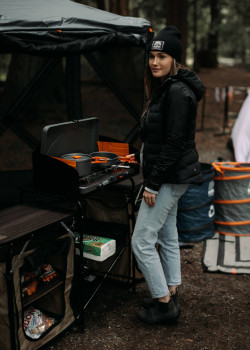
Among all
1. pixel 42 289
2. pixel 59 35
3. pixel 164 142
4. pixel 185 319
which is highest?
pixel 59 35

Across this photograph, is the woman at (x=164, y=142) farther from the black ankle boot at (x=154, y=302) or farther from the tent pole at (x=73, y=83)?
the tent pole at (x=73, y=83)

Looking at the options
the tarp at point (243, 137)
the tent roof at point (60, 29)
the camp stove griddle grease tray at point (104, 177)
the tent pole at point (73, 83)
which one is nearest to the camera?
the camp stove griddle grease tray at point (104, 177)

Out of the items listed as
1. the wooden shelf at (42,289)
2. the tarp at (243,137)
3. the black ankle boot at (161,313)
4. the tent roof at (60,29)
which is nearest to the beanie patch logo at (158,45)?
the tent roof at (60,29)

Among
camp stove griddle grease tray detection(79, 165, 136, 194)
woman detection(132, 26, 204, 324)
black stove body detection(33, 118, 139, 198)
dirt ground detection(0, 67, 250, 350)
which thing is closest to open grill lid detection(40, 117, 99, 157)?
black stove body detection(33, 118, 139, 198)

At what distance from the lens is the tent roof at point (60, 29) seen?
3.43 meters

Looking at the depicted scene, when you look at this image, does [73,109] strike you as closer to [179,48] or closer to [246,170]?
[246,170]

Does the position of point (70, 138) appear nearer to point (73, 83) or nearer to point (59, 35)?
point (59, 35)

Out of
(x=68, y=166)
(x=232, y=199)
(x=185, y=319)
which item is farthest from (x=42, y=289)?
(x=232, y=199)

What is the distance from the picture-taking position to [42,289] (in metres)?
2.97

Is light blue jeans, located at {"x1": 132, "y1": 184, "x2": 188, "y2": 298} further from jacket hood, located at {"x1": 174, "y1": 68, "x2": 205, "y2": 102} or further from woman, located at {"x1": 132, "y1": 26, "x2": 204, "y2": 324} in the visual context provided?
jacket hood, located at {"x1": 174, "y1": 68, "x2": 205, "y2": 102}

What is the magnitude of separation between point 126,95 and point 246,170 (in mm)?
1697

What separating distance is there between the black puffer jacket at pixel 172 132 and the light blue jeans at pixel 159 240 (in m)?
0.13

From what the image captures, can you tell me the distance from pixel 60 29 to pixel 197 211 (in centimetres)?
241

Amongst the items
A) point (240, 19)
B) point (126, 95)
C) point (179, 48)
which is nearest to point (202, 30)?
point (240, 19)
